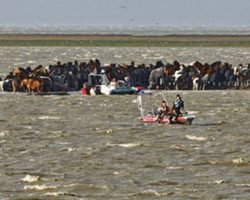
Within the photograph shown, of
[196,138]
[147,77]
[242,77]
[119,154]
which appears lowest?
[147,77]

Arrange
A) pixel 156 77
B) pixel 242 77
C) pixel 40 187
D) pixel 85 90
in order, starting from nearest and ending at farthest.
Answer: pixel 40 187 < pixel 85 90 < pixel 156 77 < pixel 242 77

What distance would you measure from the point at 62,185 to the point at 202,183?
12.0 ft

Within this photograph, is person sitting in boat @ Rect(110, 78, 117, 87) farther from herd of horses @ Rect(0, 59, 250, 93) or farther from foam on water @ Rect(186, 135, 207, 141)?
foam on water @ Rect(186, 135, 207, 141)

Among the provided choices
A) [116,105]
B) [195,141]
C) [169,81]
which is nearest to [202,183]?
[195,141]

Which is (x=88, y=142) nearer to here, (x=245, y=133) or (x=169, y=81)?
(x=245, y=133)

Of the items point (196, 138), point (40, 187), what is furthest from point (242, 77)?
point (40, 187)

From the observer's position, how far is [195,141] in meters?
35.6

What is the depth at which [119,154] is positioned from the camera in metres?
32.5

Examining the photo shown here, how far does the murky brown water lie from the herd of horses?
11.2 m

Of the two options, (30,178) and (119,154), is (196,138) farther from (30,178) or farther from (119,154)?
(30,178)

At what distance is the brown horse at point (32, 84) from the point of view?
5812 cm

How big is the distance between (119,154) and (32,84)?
87.5 ft

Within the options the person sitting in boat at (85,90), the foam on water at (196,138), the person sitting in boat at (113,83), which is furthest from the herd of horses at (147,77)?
the foam on water at (196,138)

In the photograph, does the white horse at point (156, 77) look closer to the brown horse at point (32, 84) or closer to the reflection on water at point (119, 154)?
the brown horse at point (32, 84)
